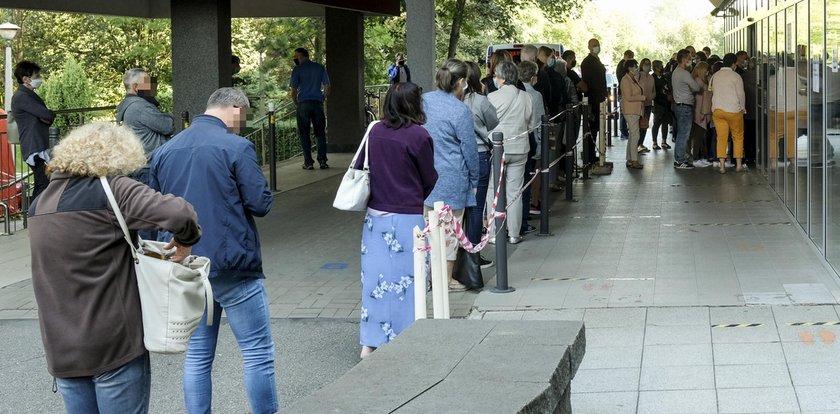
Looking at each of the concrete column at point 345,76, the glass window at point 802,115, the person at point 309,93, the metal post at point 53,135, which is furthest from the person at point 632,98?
the metal post at point 53,135

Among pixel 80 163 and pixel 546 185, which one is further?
pixel 546 185

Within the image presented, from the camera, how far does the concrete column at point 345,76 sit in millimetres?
23031

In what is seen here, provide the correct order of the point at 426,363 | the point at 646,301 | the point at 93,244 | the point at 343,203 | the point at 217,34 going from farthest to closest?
the point at 217,34, the point at 646,301, the point at 343,203, the point at 426,363, the point at 93,244

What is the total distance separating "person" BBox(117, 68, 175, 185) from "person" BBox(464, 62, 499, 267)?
2.48 meters

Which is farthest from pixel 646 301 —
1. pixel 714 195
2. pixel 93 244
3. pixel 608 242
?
pixel 714 195

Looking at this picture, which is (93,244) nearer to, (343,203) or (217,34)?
(343,203)

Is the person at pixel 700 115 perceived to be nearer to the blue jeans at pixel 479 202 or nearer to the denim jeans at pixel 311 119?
the denim jeans at pixel 311 119

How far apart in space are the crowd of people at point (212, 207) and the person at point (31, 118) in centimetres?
2

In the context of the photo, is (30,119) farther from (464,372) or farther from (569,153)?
(464,372)

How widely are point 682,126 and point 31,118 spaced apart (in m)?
10.3

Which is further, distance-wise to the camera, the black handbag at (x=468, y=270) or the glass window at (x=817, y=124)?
the glass window at (x=817, y=124)

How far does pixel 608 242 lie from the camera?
1173cm

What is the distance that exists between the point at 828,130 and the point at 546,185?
112 inches

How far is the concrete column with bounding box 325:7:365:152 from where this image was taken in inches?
907
